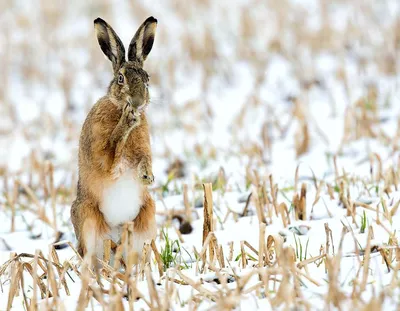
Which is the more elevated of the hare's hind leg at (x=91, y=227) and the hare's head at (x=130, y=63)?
the hare's head at (x=130, y=63)

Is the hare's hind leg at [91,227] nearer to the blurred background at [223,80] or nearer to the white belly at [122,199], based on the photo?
the white belly at [122,199]

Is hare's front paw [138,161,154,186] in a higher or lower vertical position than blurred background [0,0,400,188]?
lower

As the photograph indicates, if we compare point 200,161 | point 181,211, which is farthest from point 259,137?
point 181,211

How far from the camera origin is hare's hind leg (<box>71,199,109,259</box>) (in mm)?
4496

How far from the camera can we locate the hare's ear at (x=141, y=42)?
4.57 metres

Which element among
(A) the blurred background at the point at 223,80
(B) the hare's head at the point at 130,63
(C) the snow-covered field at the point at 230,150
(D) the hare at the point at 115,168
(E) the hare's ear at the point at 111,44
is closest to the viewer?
(C) the snow-covered field at the point at 230,150

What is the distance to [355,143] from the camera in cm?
740

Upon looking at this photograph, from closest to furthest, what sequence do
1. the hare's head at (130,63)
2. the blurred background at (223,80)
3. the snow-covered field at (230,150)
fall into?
the snow-covered field at (230,150) → the hare's head at (130,63) → the blurred background at (223,80)

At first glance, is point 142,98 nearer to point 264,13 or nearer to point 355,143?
point 355,143

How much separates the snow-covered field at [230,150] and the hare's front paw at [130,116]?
0.37 meters

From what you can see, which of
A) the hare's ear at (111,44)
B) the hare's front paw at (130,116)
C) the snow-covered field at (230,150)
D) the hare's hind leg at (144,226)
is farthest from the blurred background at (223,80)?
the hare's front paw at (130,116)

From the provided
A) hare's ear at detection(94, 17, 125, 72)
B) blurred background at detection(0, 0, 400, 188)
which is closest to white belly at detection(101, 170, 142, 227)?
hare's ear at detection(94, 17, 125, 72)

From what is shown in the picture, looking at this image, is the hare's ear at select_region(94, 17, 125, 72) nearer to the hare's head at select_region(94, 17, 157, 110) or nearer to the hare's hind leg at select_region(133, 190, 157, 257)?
the hare's head at select_region(94, 17, 157, 110)

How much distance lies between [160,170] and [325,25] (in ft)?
15.7
